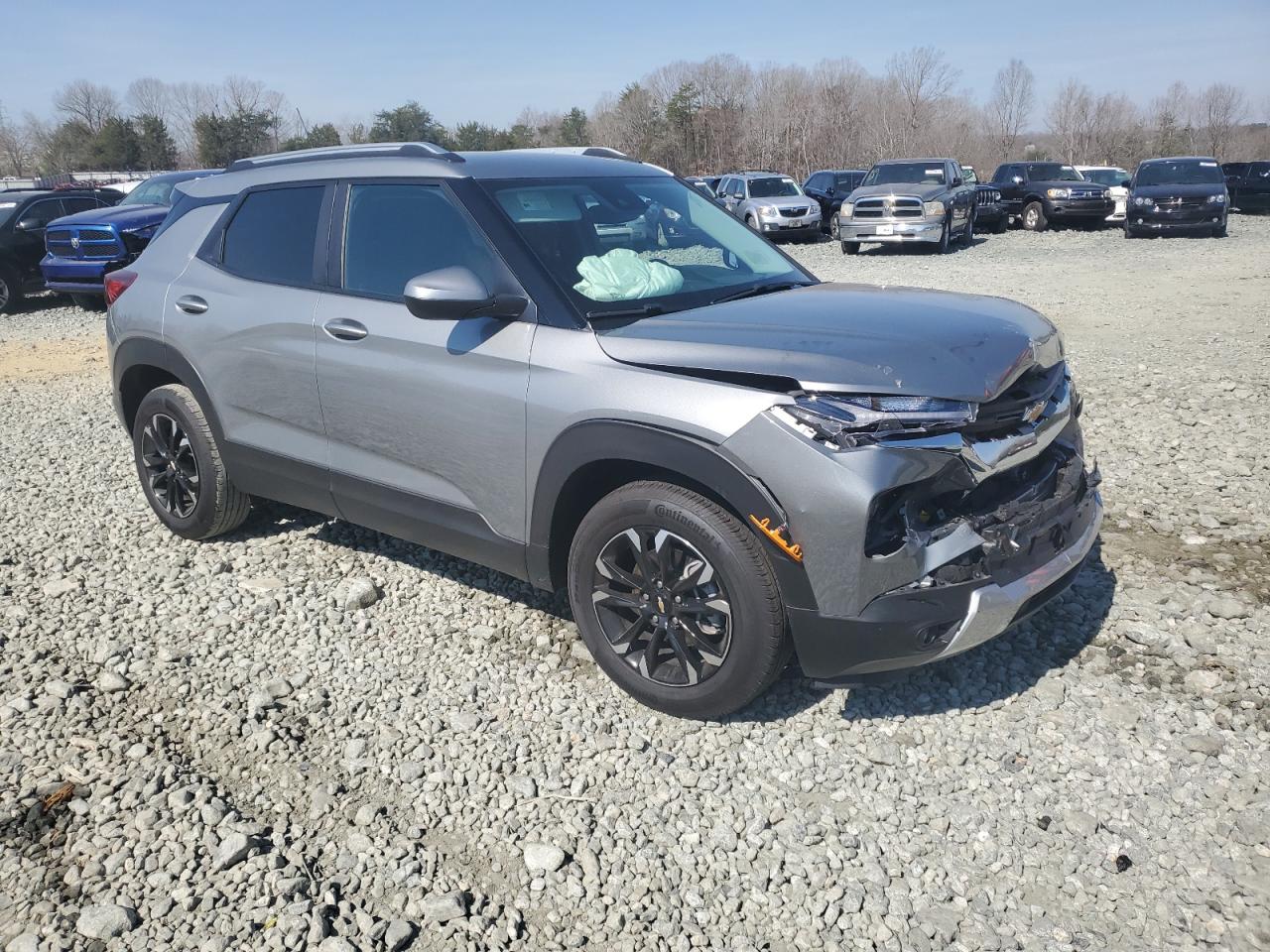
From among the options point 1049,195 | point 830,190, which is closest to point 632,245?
point 1049,195

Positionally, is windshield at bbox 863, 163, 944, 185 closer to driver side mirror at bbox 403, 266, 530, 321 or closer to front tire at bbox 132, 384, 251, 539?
front tire at bbox 132, 384, 251, 539

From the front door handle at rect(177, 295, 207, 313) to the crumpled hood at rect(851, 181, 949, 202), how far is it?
17.4 m

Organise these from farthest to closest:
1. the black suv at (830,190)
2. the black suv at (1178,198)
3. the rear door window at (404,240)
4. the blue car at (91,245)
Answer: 1. the black suv at (830,190)
2. the black suv at (1178,198)
3. the blue car at (91,245)
4. the rear door window at (404,240)

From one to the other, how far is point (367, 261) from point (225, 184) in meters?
1.32

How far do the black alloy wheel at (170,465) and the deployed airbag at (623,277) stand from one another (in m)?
2.49

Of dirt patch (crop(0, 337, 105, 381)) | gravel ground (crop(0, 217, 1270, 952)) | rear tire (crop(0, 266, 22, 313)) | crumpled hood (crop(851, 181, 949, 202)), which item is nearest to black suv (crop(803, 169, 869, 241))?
crumpled hood (crop(851, 181, 949, 202))

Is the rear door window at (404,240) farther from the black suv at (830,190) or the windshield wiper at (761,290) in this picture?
the black suv at (830,190)

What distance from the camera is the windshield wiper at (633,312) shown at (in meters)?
3.58

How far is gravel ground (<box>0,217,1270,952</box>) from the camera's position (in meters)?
2.67

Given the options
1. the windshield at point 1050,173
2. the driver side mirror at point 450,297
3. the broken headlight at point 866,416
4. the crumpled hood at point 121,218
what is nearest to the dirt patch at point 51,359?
the crumpled hood at point 121,218

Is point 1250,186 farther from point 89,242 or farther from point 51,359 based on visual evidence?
point 51,359

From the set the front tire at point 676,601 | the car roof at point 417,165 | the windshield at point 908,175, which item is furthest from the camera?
the windshield at point 908,175

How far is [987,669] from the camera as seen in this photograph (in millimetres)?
3791

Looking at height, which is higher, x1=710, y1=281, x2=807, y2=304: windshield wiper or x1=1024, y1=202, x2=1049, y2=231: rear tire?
x1=710, y1=281, x2=807, y2=304: windshield wiper
